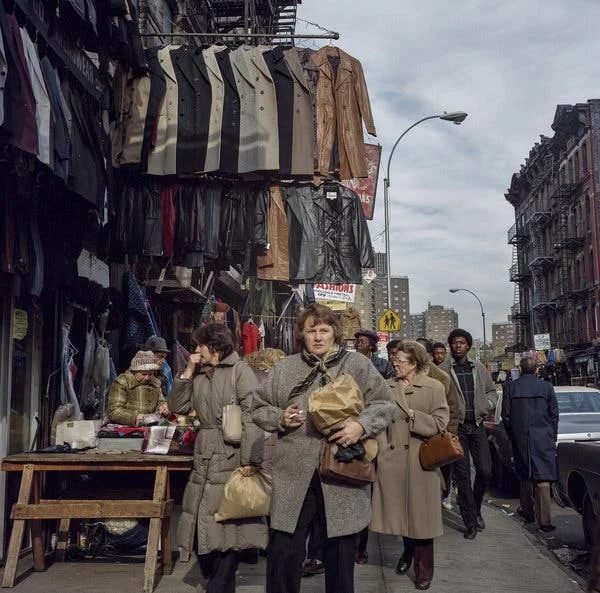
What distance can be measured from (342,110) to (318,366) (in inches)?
207

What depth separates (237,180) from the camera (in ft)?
31.2

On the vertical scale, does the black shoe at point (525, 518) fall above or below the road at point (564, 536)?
above

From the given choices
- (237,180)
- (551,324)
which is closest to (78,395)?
(237,180)

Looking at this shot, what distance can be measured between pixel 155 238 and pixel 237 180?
1.21m

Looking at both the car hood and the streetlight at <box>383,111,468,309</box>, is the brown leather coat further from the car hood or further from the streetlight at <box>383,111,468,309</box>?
the streetlight at <box>383,111,468,309</box>

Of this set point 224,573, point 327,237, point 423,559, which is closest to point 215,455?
point 224,573

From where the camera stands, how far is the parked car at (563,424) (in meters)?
12.0

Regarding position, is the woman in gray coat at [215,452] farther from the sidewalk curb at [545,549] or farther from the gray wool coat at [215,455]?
the sidewalk curb at [545,549]

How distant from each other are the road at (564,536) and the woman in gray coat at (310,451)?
361cm

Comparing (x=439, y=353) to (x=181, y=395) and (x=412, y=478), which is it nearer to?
(x=412, y=478)

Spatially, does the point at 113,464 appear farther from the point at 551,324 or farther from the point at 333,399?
the point at 551,324

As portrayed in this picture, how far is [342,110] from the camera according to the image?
9.33 metres

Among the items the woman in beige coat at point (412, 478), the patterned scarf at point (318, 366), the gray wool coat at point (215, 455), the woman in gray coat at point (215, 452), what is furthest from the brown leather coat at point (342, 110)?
the patterned scarf at point (318, 366)

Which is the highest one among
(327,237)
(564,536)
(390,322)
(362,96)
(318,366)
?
(362,96)
